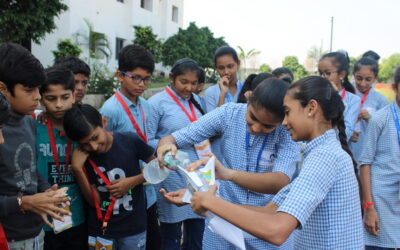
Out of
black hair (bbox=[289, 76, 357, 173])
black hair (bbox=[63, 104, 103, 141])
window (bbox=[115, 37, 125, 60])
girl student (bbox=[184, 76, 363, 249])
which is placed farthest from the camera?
window (bbox=[115, 37, 125, 60])

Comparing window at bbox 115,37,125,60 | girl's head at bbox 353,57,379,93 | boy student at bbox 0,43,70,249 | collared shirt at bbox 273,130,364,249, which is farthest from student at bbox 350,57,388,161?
window at bbox 115,37,125,60

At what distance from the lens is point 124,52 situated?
10.8 feet

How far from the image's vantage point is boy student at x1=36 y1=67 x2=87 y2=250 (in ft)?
8.55

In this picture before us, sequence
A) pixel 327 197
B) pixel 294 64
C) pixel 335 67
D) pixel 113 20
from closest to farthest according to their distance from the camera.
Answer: pixel 327 197 < pixel 335 67 < pixel 113 20 < pixel 294 64

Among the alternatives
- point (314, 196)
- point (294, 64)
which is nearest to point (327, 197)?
point (314, 196)

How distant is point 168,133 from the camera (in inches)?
Result: 136

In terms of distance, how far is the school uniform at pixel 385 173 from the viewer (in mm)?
2936

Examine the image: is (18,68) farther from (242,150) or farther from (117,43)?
(117,43)

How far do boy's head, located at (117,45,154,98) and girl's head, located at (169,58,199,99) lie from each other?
40 cm

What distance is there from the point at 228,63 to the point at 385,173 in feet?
7.01

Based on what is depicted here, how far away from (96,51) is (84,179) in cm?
1733

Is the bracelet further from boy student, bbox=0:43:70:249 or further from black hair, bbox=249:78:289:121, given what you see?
boy student, bbox=0:43:70:249

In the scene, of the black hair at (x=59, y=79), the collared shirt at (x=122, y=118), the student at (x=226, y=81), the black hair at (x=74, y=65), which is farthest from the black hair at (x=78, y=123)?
the student at (x=226, y=81)

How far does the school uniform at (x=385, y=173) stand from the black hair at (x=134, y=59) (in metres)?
1.97
